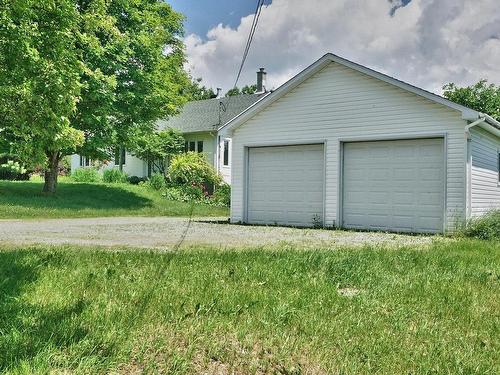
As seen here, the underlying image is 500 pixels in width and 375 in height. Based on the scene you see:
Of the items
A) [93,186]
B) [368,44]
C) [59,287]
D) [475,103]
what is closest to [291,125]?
[368,44]

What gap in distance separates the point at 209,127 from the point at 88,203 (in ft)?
37.0

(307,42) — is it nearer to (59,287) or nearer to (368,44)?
(368,44)

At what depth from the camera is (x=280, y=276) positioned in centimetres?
540

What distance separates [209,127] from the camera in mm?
30938

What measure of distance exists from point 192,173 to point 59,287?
Answer: 75.9 feet

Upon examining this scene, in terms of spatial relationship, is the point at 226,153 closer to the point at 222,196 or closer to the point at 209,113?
the point at 209,113

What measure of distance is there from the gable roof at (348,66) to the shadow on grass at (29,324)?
10.4 meters

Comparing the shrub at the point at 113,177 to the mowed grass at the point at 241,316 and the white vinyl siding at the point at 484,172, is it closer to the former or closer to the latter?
the white vinyl siding at the point at 484,172

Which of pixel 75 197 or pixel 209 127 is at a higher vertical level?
pixel 209 127

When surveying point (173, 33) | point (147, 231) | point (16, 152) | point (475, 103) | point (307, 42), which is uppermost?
point (173, 33)

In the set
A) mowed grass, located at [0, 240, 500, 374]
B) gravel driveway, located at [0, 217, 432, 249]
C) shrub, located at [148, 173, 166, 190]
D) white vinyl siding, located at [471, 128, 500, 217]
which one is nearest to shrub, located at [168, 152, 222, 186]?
shrub, located at [148, 173, 166, 190]

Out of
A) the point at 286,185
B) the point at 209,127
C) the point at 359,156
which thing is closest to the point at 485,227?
the point at 359,156

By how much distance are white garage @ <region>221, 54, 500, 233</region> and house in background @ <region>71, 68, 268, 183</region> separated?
13208 mm

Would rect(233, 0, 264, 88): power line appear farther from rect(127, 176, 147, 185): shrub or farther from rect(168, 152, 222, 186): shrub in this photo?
rect(127, 176, 147, 185): shrub
